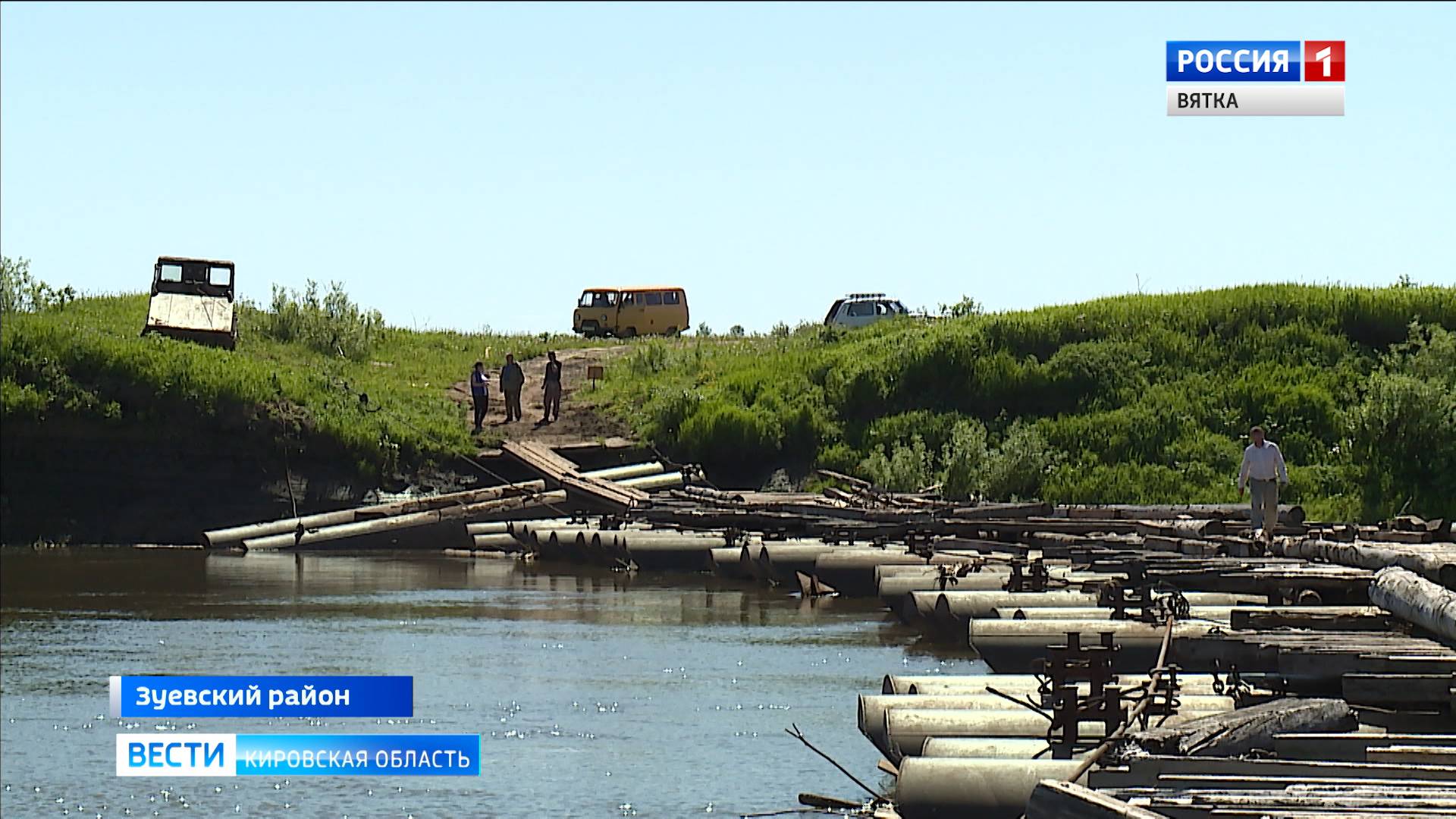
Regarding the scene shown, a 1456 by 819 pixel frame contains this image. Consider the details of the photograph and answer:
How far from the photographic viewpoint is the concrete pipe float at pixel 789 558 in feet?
83.4

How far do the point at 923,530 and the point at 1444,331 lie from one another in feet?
51.8

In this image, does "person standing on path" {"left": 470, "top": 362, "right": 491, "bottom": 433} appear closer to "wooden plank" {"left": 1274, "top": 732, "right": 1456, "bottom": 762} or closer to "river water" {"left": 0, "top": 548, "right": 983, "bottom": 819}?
"river water" {"left": 0, "top": 548, "right": 983, "bottom": 819}

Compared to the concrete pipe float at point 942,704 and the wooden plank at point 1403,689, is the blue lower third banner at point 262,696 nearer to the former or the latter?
the concrete pipe float at point 942,704

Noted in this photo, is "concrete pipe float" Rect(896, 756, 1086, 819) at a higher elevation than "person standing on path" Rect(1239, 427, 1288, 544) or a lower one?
lower

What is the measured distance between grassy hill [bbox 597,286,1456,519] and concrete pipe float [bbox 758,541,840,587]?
29.0 feet

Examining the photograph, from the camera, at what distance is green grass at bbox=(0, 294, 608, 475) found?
36.2 metres

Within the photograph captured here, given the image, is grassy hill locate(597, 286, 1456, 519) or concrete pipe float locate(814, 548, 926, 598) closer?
concrete pipe float locate(814, 548, 926, 598)

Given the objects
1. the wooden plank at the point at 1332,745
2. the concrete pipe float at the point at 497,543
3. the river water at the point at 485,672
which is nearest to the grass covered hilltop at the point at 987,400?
the concrete pipe float at the point at 497,543

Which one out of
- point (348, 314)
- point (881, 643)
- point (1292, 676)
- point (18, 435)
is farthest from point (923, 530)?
point (348, 314)

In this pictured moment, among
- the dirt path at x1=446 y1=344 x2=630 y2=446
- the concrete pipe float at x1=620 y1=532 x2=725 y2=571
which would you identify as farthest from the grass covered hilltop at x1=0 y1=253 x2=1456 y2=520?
the concrete pipe float at x1=620 y1=532 x2=725 y2=571

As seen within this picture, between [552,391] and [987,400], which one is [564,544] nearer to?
[552,391]

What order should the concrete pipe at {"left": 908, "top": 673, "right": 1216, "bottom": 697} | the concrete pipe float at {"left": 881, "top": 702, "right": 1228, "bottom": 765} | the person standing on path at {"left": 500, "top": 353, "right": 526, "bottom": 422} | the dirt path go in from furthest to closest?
the person standing on path at {"left": 500, "top": 353, "right": 526, "bottom": 422} < the dirt path < the concrete pipe at {"left": 908, "top": 673, "right": 1216, "bottom": 697} < the concrete pipe float at {"left": 881, "top": 702, "right": 1228, "bottom": 765}

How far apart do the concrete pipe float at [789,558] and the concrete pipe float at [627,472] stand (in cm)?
1003

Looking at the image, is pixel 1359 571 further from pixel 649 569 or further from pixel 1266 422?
pixel 1266 422
